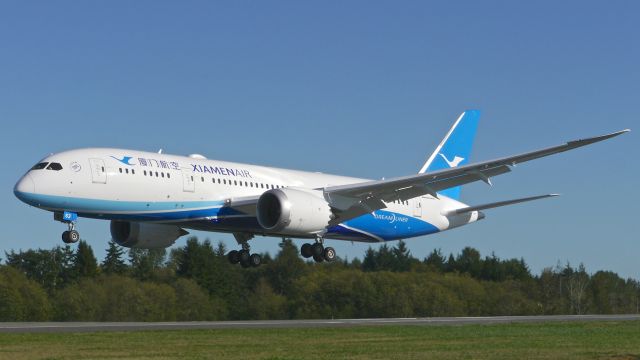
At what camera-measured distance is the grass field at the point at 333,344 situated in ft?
102

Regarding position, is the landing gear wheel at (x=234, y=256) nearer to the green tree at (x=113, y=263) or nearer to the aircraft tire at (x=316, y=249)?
the aircraft tire at (x=316, y=249)

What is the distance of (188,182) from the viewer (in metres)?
44.7

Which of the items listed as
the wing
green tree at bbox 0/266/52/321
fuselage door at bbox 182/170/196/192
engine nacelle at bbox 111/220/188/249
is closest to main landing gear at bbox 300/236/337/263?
the wing

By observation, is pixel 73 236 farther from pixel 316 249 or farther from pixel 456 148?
pixel 456 148

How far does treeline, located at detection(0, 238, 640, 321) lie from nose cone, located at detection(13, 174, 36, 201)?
3718 centimetres

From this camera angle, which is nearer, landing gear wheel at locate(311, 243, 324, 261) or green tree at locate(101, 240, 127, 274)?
landing gear wheel at locate(311, 243, 324, 261)

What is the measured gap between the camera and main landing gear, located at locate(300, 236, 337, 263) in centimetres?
4962

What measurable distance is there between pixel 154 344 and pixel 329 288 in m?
45.2

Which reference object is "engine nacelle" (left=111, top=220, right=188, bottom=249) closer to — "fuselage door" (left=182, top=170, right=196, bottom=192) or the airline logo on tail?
"fuselage door" (left=182, top=170, right=196, bottom=192)

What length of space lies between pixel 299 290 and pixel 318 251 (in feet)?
101

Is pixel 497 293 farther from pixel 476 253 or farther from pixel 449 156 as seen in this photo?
pixel 449 156

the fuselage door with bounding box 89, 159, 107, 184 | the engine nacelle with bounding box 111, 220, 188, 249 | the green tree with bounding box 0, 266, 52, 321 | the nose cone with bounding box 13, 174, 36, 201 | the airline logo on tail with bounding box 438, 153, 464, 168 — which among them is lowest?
the green tree with bounding box 0, 266, 52, 321

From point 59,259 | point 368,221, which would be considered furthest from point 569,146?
point 59,259

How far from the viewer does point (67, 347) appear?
108ft
